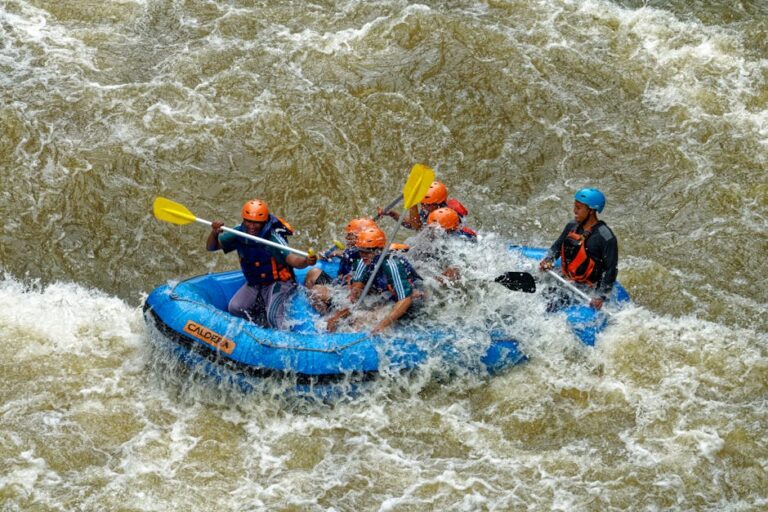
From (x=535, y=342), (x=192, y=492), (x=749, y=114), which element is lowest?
(x=192, y=492)

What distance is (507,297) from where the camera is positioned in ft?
25.4

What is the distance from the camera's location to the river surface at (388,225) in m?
6.76

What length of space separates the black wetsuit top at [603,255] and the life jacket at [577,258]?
30 millimetres

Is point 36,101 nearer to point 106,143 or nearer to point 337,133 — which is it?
point 106,143

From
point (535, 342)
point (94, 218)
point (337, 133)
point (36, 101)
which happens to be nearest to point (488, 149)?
point (337, 133)

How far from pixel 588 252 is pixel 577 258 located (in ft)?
0.42

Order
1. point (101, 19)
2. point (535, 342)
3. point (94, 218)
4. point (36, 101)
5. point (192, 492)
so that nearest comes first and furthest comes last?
1. point (192, 492)
2. point (535, 342)
3. point (94, 218)
4. point (36, 101)
5. point (101, 19)

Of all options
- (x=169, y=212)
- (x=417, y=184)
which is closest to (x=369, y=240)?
(x=417, y=184)

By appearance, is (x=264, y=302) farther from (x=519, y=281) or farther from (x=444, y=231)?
(x=519, y=281)

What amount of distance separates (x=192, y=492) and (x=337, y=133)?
16.5ft

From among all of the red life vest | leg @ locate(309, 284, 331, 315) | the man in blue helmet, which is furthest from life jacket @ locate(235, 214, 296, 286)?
the red life vest

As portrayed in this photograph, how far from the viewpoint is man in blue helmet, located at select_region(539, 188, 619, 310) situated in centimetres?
754

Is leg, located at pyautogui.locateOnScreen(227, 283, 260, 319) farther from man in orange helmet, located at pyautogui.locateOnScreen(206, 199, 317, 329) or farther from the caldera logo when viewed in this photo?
the caldera logo

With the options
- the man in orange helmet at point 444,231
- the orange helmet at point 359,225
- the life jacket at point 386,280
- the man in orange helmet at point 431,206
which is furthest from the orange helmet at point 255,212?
the man in orange helmet at point 431,206
